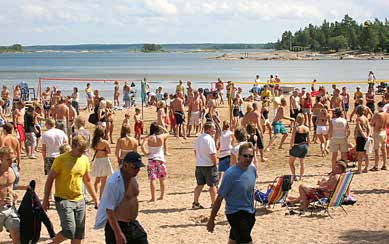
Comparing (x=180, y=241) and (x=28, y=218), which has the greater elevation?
(x=28, y=218)

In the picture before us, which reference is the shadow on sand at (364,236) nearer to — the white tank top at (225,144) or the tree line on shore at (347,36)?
the white tank top at (225,144)


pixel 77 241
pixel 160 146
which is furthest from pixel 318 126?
pixel 77 241

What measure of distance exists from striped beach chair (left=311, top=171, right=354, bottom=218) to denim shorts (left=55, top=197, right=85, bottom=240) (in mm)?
4039

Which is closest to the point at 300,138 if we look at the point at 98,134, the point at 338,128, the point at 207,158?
the point at 338,128

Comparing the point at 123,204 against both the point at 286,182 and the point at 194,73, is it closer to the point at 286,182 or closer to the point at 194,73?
the point at 286,182

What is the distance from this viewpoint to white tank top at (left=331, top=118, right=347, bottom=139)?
12.0m

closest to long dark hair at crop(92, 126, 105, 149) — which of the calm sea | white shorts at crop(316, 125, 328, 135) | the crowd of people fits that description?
the crowd of people

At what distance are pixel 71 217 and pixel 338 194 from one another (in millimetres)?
4321

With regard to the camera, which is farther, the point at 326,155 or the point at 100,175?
the point at 326,155

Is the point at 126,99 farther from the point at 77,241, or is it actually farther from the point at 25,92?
the point at 77,241

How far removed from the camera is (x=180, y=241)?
318 inches

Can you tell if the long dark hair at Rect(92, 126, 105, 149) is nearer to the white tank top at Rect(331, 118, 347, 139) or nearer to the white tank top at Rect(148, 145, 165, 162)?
the white tank top at Rect(148, 145, 165, 162)

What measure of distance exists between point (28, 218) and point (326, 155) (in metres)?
9.86

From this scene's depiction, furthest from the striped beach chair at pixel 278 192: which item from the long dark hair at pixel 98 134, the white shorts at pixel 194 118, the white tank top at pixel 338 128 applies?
the white shorts at pixel 194 118
